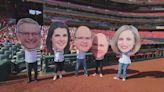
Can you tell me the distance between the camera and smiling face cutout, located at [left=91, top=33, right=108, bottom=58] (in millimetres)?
10570

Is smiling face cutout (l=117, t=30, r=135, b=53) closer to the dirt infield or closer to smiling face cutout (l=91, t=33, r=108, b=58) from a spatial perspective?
smiling face cutout (l=91, t=33, r=108, b=58)

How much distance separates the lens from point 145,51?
63.3ft

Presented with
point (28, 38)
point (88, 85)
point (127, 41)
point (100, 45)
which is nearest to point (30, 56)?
point (28, 38)

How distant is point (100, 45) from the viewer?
10.6m

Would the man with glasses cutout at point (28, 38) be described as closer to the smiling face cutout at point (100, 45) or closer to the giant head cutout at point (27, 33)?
the giant head cutout at point (27, 33)

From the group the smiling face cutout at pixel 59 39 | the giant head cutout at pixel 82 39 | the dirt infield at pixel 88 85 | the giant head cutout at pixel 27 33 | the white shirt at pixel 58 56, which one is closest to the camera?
the dirt infield at pixel 88 85

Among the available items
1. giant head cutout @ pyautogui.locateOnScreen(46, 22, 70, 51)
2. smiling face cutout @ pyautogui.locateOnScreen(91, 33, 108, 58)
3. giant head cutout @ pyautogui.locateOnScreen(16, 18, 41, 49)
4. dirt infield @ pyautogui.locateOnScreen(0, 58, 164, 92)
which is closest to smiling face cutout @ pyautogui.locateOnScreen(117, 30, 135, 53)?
smiling face cutout @ pyautogui.locateOnScreen(91, 33, 108, 58)

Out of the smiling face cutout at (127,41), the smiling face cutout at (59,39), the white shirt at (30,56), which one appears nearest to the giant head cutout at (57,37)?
the smiling face cutout at (59,39)

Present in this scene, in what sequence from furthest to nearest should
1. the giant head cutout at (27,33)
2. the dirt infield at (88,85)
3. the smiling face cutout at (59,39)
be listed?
the smiling face cutout at (59,39) < the giant head cutout at (27,33) < the dirt infield at (88,85)

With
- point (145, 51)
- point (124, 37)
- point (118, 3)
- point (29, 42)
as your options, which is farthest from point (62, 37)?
point (118, 3)

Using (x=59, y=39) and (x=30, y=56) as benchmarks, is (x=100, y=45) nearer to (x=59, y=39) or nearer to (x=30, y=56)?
(x=59, y=39)

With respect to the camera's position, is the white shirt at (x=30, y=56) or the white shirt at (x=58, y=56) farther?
the white shirt at (x=58, y=56)

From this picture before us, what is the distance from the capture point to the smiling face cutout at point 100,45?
1057 cm

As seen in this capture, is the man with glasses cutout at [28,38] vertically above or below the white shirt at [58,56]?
above
